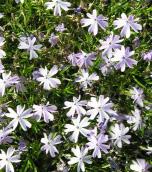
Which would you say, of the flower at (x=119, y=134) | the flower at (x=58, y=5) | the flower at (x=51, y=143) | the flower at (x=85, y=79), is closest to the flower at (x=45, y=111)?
the flower at (x=51, y=143)

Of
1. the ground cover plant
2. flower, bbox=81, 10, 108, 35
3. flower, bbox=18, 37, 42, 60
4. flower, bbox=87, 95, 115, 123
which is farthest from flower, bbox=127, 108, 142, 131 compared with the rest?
flower, bbox=18, 37, 42, 60

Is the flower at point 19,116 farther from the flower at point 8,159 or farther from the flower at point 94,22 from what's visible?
the flower at point 94,22

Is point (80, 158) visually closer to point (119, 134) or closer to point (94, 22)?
point (119, 134)

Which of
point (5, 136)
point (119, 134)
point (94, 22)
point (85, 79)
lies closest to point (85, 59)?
point (85, 79)

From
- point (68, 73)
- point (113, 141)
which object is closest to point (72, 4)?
point (68, 73)

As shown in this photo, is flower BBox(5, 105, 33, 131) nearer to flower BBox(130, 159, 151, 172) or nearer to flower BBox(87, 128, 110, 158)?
flower BBox(87, 128, 110, 158)

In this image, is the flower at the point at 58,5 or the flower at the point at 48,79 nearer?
the flower at the point at 48,79
